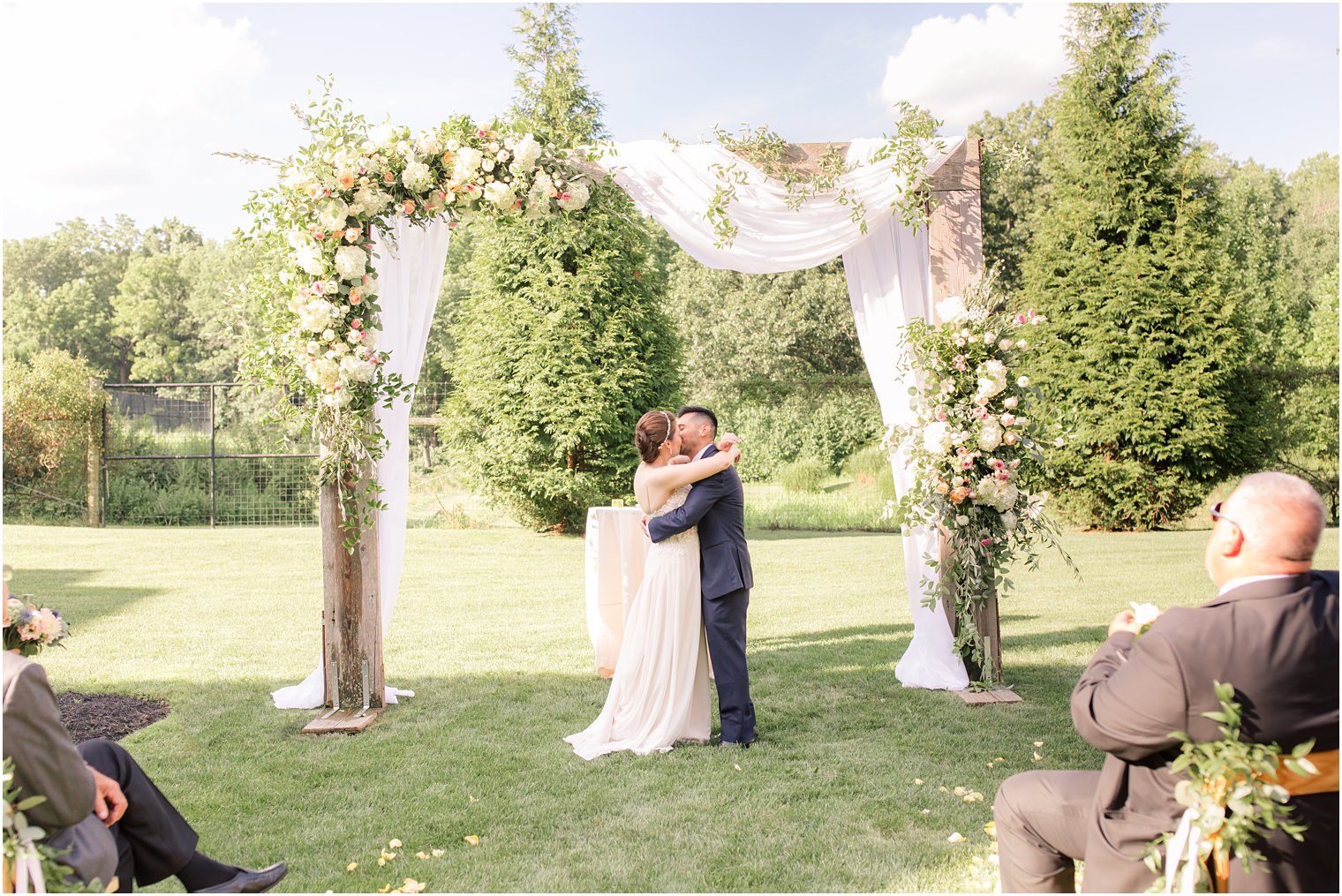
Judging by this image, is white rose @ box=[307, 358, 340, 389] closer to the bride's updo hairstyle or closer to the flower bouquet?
the bride's updo hairstyle

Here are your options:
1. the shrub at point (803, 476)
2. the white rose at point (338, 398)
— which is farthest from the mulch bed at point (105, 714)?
the shrub at point (803, 476)

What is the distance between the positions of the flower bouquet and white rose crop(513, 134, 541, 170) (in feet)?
11.1

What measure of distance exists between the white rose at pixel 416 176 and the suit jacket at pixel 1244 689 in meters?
4.33

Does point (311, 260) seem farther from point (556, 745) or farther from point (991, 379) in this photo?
point (991, 379)

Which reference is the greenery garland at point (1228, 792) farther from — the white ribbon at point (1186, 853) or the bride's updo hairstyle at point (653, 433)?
the bride's updo hairstyle at point (653, 433)

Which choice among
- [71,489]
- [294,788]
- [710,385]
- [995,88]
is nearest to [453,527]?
[71,489]

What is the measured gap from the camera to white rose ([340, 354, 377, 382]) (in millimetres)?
5023

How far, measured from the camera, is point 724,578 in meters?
4.82

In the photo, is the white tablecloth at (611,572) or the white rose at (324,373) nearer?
the white rose at (324,373)

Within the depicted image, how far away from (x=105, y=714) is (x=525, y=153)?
406cm

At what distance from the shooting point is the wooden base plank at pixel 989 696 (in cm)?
550

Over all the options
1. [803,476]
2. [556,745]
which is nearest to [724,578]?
[556,745]

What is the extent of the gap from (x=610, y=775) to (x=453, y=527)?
38.5 feet

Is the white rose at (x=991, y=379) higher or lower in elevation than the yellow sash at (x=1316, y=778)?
higher
